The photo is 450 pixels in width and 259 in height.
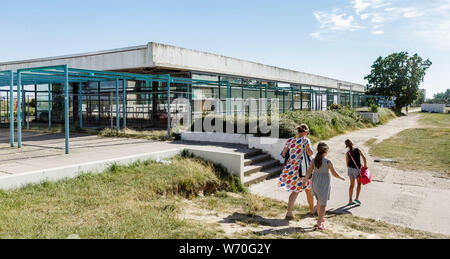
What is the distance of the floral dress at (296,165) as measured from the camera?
6012 mm

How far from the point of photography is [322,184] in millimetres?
5449

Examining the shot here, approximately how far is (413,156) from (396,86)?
115ft

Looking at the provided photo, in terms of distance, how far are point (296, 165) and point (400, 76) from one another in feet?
141

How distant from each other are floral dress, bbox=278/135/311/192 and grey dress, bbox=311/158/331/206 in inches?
18.2

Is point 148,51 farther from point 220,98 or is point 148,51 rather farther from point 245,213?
point 245,213

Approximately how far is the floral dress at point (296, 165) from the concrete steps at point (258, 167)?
2.41 meters

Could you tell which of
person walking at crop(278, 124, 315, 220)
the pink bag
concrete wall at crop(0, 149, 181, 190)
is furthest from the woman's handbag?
concrete wall at crop(0, 149, 181, 190)

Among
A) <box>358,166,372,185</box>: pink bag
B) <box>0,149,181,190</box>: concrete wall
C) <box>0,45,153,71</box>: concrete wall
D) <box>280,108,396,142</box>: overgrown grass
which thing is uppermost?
<box>0,45,153,71</box>: concrete wall

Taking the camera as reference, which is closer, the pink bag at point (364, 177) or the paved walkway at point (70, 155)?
the pink bag at point (364, 177)

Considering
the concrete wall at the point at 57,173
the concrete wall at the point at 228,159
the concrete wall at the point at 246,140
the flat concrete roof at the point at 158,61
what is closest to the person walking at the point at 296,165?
the concrete wall at the point at 228,159

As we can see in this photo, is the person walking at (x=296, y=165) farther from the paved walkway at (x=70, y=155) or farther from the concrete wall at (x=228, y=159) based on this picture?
the paved walkway at (x=70, y=155)

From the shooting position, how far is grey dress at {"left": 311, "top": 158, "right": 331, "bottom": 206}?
5.43m

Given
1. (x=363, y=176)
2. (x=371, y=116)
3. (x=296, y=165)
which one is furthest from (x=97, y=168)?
(x=371, y=116)

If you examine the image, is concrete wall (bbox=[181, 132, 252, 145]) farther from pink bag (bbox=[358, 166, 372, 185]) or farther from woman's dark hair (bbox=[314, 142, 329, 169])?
woman's dark hair (bbox=[314, 142, 329, 169])
